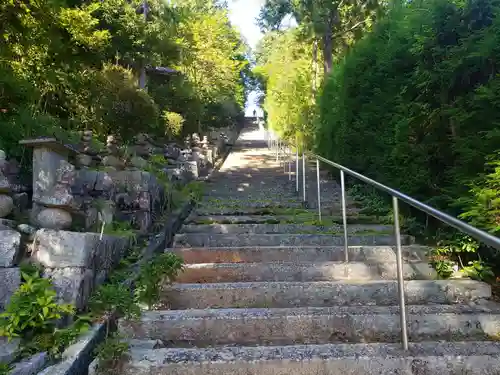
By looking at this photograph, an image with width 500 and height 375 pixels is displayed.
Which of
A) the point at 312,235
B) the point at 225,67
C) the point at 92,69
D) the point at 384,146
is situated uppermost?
the point at 225,67

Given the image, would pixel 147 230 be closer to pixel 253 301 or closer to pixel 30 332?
pixel 253 301

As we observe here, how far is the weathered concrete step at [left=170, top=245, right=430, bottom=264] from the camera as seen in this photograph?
151 inches

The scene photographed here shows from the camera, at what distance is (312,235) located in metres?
4.35

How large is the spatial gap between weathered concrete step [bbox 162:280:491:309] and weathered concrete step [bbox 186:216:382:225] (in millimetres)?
1858

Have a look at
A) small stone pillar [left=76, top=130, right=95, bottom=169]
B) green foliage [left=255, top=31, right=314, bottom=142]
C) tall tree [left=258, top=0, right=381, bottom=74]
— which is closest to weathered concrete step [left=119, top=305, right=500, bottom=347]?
small stone pillar [left=76, top=130, right=95, bottom=169]

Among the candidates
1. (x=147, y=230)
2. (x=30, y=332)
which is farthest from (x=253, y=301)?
(x=147, y=230)

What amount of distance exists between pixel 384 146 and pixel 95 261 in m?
3.75

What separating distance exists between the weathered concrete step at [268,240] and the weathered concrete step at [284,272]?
0.75 metres

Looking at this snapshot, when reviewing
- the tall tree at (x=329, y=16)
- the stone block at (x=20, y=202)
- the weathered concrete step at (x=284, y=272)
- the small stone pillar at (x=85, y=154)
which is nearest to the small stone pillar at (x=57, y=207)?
the stone block at (x=20, y=202)

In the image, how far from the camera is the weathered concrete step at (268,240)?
4301 millimetres

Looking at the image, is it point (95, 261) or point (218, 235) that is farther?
point (218, 235)

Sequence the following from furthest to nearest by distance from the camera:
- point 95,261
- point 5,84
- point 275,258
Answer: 1. point 5,84
2. point 275,258
3. point 95,261

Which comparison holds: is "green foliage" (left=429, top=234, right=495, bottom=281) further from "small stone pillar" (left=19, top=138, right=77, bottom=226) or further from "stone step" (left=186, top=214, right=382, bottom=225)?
"small stone pillar" (left=19, top=138, right=77, bottom=226)

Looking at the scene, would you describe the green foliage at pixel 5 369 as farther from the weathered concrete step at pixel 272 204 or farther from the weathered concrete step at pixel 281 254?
the weathered concrete step at pixel 272 204
